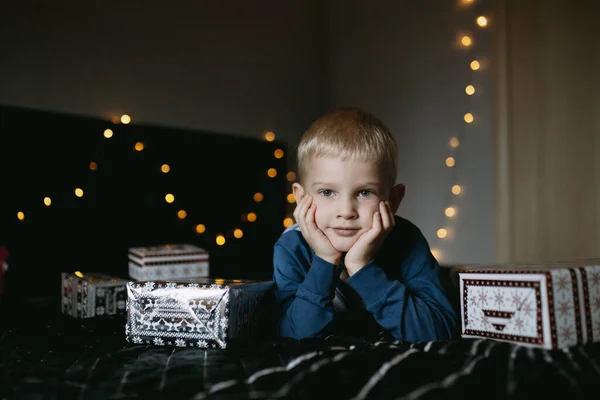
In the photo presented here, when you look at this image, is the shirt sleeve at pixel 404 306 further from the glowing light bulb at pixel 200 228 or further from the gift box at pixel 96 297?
the glowing light bulb at pixel 200 228

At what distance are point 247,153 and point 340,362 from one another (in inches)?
71.6

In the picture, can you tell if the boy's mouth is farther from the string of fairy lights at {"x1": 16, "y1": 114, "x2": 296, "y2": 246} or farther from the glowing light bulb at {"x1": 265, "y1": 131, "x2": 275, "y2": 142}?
the glowing light bulb at {"x1": 265, "y1": 131, "x2": 275, "y2": 142}

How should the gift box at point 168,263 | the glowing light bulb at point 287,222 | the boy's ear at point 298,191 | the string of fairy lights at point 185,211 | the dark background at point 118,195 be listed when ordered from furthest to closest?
the glowing light bulb at point 287,222
the string of fairy lights at point 185,211
the dark background at point 118,195
the gift box at point 168,263
the boy's ear at point 298,191

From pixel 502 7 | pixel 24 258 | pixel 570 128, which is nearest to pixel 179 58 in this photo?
pixel 24 258

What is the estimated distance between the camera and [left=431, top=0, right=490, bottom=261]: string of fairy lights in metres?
2.26

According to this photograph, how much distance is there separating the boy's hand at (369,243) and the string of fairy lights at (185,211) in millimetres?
1263

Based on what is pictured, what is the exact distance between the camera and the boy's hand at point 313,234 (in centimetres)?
91

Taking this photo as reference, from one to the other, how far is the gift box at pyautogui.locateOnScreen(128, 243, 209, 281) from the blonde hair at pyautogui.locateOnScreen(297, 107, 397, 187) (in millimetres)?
700

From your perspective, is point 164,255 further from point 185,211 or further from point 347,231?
point 347,231

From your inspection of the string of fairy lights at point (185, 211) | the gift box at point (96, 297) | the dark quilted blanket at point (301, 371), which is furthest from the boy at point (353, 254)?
the string of fairy lights at point (185, 211)

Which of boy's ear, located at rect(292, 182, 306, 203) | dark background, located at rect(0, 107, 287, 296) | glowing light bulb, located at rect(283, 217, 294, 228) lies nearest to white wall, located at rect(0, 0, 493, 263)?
dark background, located at rect(0, 107, 287, 296)

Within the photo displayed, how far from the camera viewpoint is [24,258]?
1.68 meters

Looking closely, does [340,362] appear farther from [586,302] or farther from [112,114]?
[112,114]

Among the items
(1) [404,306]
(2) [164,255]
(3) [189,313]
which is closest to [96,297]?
(2) [164,255]
